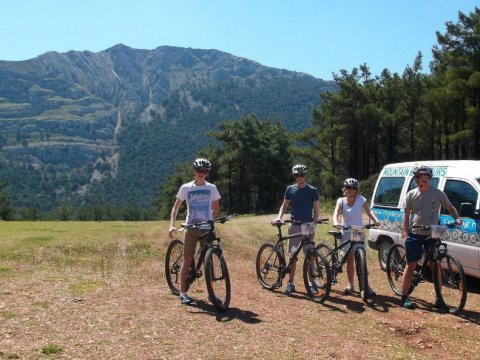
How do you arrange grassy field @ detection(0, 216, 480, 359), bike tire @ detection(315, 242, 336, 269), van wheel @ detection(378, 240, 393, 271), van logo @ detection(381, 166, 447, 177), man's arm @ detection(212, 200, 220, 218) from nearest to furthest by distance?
grassy field @ detection(0, 216, 480, 359)
man's arm @ detection(212, 200, 220, 218)
bike tire @ detection(315, 242, 336, 269)
van logo @ detection(381, 166, 447, 177)
van wheel @ detection(378, 240, 393, 271)

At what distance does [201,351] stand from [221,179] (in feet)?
208

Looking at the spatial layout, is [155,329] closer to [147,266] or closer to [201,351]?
[201,351]

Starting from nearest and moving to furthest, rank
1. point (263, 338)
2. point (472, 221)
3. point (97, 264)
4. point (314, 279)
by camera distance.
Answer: point (263, 338)
point (314, 279)
point (472, 221)
point (97, 264)

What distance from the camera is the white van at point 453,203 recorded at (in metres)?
9.29

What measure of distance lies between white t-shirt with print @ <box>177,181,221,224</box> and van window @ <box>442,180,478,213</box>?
5105 mm

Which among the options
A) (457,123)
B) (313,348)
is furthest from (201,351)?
(457,123)

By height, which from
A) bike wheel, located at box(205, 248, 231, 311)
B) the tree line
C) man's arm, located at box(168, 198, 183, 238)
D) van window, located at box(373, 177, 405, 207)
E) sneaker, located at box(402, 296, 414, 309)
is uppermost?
the tree line

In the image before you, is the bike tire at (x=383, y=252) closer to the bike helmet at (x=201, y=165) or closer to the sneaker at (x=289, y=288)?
the sneaker at (x=289, y=288)

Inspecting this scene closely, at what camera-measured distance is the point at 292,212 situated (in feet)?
29.2

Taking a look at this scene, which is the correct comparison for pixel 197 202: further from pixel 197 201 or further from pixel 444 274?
pixel 444 274

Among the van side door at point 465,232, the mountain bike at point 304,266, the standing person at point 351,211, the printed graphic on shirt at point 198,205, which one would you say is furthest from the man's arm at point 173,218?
the van side door at point 465,232

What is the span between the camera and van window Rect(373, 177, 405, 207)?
1183cm

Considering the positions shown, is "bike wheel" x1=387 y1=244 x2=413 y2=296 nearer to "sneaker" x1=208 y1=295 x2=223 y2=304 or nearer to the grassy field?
the grassy field

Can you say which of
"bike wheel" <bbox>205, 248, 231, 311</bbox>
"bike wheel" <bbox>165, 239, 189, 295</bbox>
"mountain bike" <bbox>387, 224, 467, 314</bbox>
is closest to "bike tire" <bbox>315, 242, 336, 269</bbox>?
"mountain bike" <bbox>387, 224, 467, 314</bbox>
